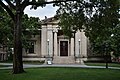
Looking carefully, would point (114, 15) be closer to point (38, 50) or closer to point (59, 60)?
point (59, 60)

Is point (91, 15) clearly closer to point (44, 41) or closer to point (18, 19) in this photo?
point (18, 19)

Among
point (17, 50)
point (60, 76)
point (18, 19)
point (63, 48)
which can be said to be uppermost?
point (18, 19)

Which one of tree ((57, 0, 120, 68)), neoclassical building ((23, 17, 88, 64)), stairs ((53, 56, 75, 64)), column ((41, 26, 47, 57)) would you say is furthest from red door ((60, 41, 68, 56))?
tree ((57, 0, 120, 68))

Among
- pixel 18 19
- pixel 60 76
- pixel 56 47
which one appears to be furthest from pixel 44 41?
pixel 60 76

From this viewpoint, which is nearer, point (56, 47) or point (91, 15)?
point (91, 15)

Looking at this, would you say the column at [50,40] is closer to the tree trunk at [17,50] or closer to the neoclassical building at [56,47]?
the neoclassical building at [56,47]

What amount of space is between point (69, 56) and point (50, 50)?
3678mm

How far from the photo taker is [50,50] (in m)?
54.2

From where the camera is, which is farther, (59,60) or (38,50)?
(38,50)

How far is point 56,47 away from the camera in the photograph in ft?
179

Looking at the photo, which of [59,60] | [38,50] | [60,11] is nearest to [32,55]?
[38,50]

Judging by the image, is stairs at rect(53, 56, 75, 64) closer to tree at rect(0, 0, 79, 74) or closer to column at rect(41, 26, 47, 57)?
column at rect(41, 26, 47, 57)

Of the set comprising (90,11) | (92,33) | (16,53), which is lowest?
(16,53)

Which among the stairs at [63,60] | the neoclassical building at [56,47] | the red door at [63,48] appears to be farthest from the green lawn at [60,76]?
the red door at [63,48]
